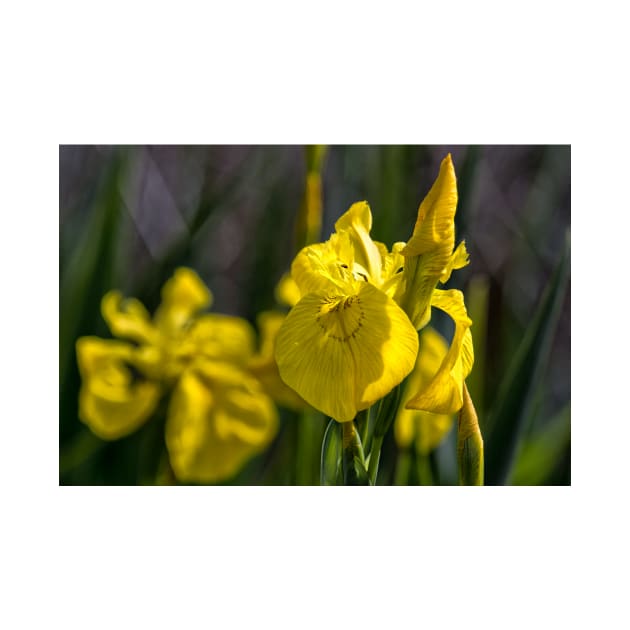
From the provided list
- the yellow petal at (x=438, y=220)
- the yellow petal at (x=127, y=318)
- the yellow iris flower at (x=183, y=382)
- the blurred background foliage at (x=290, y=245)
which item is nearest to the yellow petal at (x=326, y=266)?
the yellow petal at (x=438, y=220)

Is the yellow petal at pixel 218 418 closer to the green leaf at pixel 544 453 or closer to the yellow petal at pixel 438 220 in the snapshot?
the green leaf at pixel 544 453

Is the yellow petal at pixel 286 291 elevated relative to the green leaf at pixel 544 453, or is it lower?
elevated

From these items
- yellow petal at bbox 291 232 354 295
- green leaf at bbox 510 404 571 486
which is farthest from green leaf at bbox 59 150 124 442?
green leaf at bbox 510 404 571 486

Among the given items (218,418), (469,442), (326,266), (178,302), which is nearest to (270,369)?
(218,418)

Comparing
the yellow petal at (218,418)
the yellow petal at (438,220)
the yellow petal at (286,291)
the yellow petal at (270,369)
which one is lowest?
the yellow petal at (218,418)

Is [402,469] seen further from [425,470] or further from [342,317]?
[342,317]
